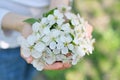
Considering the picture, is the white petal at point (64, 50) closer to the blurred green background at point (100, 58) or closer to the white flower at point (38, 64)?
the white flower at point (38, 64)

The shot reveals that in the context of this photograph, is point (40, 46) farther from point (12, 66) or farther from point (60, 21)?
point (12, 66)

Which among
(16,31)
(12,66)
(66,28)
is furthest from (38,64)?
(12,66)

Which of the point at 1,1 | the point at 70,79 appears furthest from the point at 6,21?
the point at 70,79

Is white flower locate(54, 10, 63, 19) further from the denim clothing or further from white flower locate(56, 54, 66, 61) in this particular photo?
the denim clothing

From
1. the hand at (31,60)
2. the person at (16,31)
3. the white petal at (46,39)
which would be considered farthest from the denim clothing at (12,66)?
the white petal at (46,39)

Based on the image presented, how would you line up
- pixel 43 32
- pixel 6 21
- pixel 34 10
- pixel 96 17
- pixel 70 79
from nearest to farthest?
pixel 43 32, pixel 6 21, pixel 34 10, pixel 70 79, pixel 96 17

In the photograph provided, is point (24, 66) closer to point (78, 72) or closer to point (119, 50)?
point (78, 72)
